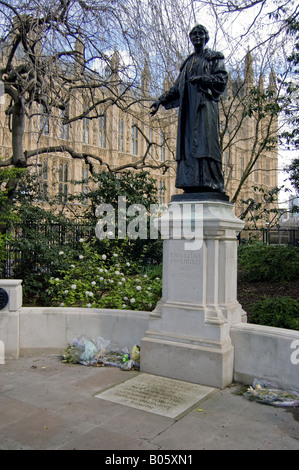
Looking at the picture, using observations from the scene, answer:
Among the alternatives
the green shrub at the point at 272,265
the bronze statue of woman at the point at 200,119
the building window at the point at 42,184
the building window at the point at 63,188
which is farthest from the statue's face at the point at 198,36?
the building window at the point at 63,188

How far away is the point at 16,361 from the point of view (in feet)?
19.7

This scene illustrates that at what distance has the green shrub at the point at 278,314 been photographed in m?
6.08


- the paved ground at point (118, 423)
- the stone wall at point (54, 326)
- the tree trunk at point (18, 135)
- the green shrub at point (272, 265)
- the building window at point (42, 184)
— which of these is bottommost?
the paved ground at point (118, 423)

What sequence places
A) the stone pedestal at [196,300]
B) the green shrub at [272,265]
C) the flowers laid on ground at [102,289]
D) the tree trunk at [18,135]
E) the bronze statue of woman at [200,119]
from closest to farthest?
the stone pedestal at [196,300] → the bronze statue of woman at [200,119] → the flowers laid on ground at [102,289] → the green shrub at [272,265] → the tree trunk at [18,135]

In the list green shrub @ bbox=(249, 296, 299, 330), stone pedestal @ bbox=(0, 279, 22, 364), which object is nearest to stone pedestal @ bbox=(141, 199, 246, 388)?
green shrub @ bbox=(249, 296, 299, 330)

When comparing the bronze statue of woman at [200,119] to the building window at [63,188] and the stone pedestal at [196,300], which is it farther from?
the building window at [63,188]

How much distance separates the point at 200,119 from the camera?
5.69 meters

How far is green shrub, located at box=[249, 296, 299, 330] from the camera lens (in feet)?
20.0

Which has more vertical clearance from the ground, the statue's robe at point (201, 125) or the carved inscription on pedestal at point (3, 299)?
the statue's robe at point (201, 125)

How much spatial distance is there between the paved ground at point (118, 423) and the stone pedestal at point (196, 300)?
50cm

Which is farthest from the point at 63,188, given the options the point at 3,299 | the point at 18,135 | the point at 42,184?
the point at 3,299

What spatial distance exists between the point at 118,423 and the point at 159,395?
0.84 meters

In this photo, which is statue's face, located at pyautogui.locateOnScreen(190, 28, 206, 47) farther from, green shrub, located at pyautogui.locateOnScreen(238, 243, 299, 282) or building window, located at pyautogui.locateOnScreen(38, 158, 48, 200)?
green shrub, located at pyautogui.locateOnScreen(238, 243, 299, 282)

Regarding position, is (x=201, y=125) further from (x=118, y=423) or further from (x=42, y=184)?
(x=42, y=184)
